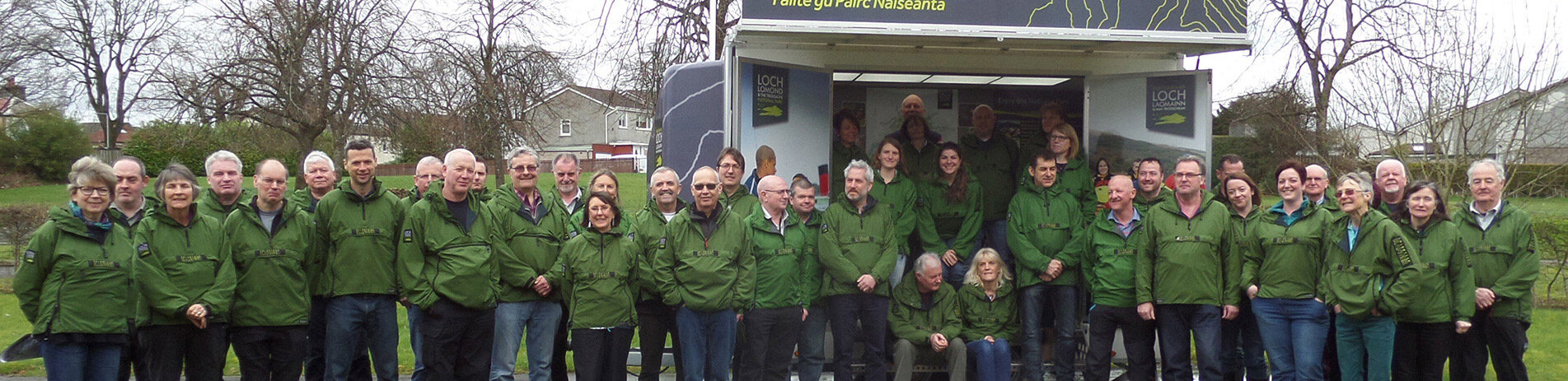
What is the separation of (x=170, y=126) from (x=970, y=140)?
18308 millimetres

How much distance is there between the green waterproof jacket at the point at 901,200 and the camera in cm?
680

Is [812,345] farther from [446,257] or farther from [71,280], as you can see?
[71,280]

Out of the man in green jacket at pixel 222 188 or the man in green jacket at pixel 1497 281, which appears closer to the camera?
the man in green jacket at pixel 222 188

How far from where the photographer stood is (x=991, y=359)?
639 centimetres

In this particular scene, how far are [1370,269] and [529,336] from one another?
4.47 metres

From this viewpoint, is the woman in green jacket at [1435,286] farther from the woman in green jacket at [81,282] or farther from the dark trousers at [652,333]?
the woman in green jacket at [81,282]

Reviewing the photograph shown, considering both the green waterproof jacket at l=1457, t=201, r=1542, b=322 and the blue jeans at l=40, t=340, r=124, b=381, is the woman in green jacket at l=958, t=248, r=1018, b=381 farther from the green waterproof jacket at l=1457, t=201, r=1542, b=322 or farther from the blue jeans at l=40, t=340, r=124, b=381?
the blue jeans at l=40, t=340, r=124, b=381

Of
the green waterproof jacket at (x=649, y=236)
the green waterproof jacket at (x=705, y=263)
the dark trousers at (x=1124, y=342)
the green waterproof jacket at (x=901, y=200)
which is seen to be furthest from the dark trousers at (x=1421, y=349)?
the green waterproof jacket at (x=649, y=236)

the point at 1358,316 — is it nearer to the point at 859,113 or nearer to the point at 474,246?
the point at 859,113

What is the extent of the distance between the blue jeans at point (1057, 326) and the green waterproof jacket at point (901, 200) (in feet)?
2.61

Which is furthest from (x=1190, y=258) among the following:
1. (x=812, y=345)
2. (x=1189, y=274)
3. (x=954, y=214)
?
(x=812, y=345)

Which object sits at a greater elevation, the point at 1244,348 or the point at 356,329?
the point at 356,329

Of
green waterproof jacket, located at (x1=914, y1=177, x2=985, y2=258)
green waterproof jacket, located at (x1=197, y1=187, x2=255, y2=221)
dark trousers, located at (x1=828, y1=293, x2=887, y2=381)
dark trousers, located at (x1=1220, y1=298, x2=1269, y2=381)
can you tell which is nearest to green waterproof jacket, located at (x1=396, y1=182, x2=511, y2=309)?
green waterproof jacket, located at (x1=197, y1=187, x2=255, y2=221)

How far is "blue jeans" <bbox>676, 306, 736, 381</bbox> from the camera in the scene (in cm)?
598
